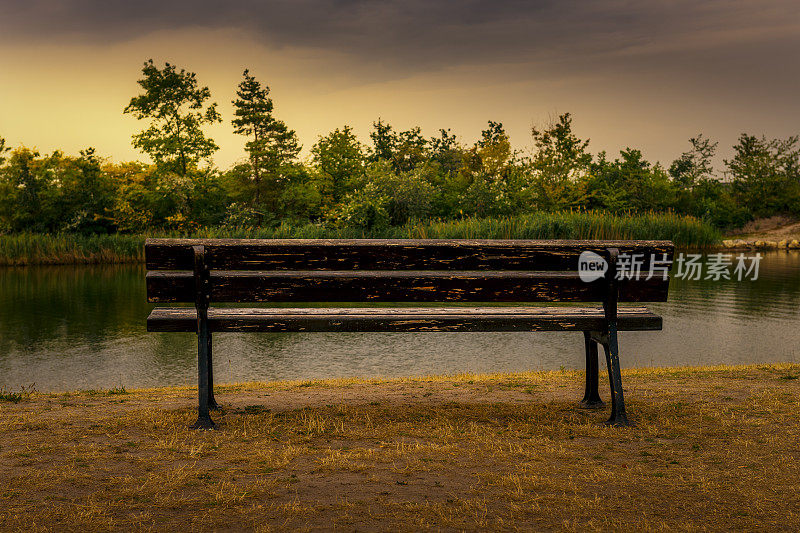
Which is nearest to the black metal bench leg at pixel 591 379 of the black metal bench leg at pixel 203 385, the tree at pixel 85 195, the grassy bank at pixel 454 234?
the black metal bench leg at pixel 203 385

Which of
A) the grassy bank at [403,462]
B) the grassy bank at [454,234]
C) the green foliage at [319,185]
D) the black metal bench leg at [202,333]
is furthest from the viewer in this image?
the green foliage at [319,185]

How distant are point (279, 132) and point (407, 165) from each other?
30.0 ft

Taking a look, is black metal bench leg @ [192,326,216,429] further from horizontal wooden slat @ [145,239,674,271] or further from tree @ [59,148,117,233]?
tree @ [59,148,117,233]

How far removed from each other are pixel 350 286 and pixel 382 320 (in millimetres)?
308

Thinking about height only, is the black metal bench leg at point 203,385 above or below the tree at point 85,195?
below

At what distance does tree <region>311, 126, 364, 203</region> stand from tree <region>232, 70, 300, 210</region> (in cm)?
193

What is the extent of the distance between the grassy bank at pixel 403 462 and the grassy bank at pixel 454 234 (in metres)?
22.4

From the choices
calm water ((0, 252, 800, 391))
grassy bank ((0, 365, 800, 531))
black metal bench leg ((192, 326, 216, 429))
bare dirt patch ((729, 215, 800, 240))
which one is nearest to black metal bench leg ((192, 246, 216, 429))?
black metal bench leg ((192, 326, 216, 429))

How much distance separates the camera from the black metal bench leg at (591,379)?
5.30 meters

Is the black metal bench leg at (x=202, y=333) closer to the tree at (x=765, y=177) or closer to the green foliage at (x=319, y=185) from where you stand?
the green foliage at (x=319, y=185)

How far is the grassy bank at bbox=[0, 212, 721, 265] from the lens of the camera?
28.2 m

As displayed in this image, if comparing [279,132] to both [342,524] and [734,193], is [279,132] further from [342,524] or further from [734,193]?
[342,524]

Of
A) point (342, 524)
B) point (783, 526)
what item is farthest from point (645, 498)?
point (342, 524)

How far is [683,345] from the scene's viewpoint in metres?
11.2
